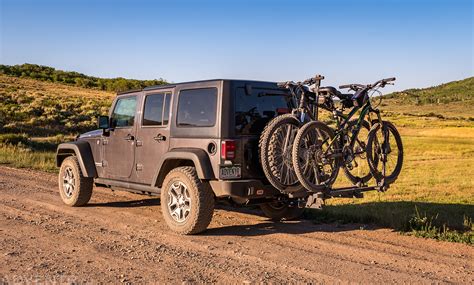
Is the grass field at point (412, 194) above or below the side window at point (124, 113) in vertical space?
below

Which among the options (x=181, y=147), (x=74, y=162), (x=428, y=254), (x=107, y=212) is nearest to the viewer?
(x=428, y=254)

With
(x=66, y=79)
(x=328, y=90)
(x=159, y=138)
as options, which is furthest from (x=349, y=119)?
(x=66, y=79)

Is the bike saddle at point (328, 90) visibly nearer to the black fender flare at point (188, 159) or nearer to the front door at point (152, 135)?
the black fender flare at point (188, 159)

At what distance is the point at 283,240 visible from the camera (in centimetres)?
667

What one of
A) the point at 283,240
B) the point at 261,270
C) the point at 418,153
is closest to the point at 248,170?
the point at 283,240

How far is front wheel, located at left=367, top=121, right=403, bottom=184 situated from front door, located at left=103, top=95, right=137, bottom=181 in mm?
3773

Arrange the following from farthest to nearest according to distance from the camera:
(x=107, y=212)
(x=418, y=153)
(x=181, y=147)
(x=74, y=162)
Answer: (x=418, y=153) → (x=74, y=162) → (x=107, y=212) → (x=181, y=147)

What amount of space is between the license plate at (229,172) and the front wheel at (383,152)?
189 centimetres

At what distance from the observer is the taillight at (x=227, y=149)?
6.57 m

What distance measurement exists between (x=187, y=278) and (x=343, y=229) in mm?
3406

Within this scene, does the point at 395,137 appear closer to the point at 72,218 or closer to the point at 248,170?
the point at 248,170

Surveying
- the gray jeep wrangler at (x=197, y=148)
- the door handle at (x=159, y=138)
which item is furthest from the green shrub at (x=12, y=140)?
the door handle at (x=159, y=138)

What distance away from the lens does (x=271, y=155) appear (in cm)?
655

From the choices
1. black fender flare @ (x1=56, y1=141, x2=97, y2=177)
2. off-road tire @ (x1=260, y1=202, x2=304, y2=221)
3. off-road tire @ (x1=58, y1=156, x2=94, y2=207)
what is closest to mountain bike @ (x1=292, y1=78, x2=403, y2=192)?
off-road tire @ (x1=260, y1=202, x2=304, y2=221)
